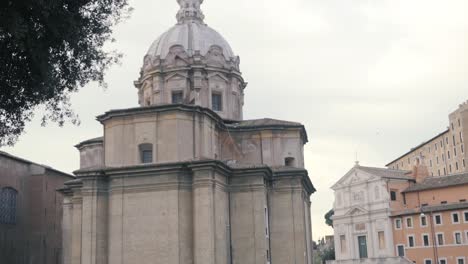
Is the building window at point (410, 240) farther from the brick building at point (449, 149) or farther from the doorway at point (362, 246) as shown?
the brick building at point (449, 149)

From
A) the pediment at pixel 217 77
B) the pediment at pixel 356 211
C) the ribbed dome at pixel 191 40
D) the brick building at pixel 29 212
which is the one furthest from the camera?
the pediment at pixel 356 211

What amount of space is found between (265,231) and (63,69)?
668 inches

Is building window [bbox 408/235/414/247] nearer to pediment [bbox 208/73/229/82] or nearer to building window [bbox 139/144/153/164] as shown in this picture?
pediment [bbox 208/73/229/82]

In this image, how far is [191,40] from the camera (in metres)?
36.8

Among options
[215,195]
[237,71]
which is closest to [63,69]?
[215,195]

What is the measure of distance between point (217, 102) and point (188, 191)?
32.0 ft

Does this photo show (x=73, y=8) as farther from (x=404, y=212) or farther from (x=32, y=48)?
(x=404, y=212)

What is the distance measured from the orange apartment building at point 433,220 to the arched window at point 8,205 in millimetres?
32063

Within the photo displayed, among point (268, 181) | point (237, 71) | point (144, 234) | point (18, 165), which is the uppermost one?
point (237, 71)

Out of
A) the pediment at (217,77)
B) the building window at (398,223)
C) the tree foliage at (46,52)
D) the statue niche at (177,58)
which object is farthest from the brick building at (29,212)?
the building window at (398,223)

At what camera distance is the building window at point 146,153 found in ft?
92.0

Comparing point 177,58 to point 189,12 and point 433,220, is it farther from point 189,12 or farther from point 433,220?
point 433,220

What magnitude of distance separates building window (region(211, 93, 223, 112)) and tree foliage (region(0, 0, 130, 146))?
20.7 meters

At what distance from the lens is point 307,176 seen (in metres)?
32.0
